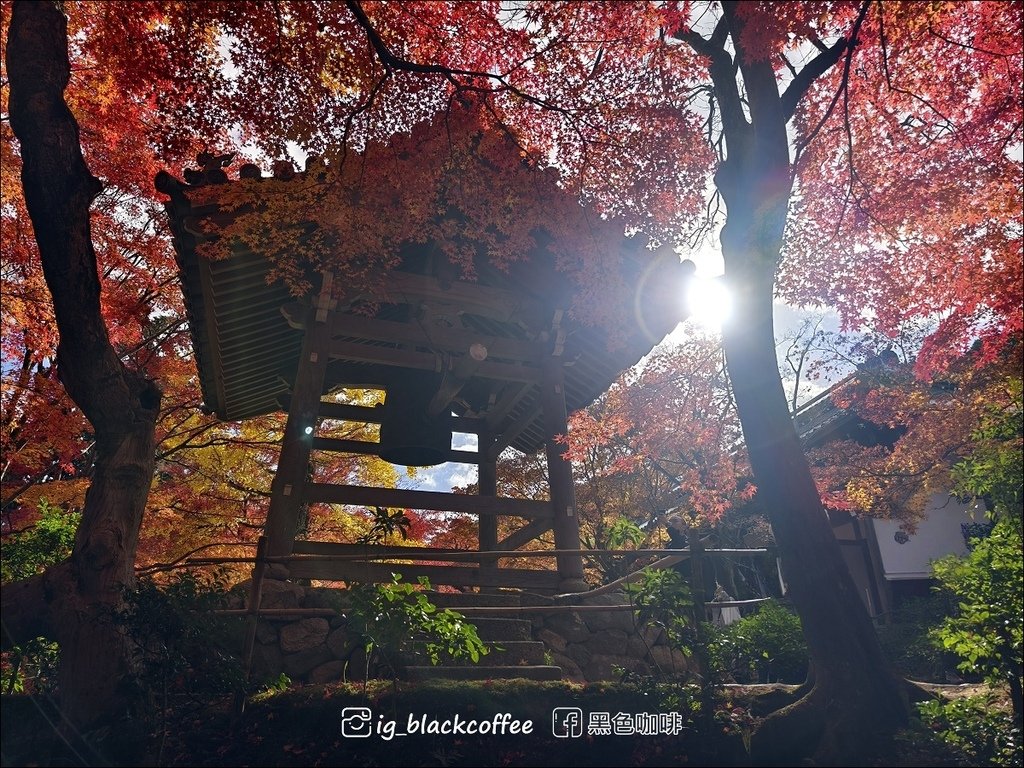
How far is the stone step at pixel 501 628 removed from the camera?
688 cm

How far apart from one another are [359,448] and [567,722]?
245 inches

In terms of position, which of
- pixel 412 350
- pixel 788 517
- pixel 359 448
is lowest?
pixel 788 517

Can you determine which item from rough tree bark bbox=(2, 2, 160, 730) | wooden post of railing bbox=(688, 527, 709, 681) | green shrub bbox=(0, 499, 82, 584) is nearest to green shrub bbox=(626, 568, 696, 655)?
wooden post of railing bbox=(688, 527, 709, 681)

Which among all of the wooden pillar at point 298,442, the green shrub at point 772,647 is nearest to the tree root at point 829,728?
the green shrub at point 772,647

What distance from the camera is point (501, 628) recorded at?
6.98 m

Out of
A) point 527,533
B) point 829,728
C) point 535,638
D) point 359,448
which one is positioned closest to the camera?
point 829,728

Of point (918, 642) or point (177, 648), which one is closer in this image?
point (177, 648)

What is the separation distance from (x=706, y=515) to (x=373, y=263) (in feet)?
25.1

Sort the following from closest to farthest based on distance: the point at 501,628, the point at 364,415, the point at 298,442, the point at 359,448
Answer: the point at 501,628
the point at 298,442
the point at 359,448
the point at 364,415


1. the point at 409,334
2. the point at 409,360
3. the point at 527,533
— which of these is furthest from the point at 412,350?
the point at 527,533

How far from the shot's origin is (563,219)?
789 centimetres

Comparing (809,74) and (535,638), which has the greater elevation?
(809,74)

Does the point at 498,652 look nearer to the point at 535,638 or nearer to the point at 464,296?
the point at 535,638

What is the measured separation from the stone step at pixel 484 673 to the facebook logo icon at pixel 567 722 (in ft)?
2.73
